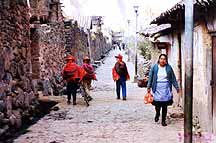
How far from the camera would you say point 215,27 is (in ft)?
28.5

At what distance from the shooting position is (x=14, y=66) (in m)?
10.6

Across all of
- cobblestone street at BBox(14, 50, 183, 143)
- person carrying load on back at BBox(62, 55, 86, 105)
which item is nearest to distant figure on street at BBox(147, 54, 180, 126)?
cobblestone street at BBox(14, 50, 183, 143)

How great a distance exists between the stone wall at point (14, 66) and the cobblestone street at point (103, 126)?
488 millimetres

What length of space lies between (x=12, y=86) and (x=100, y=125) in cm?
211

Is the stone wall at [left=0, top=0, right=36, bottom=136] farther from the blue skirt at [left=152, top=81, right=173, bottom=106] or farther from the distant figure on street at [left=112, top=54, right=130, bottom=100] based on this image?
the distant figure on street at [left=112, top=54, right=130, bottom=100]

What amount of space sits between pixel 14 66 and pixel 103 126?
235 cm

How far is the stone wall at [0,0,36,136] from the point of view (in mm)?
9586

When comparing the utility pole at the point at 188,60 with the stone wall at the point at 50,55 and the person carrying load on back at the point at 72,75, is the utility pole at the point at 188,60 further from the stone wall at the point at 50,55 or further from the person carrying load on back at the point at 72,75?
the stone wall at the point at 50,55

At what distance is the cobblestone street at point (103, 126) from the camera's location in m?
9.12

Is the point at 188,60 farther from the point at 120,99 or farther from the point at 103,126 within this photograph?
the point at 120,99

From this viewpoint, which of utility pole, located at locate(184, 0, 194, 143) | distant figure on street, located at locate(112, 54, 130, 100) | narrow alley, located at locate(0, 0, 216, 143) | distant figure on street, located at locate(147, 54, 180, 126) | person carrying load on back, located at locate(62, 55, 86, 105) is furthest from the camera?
distant figure on street, located at locate(112, 54, 130, 100)

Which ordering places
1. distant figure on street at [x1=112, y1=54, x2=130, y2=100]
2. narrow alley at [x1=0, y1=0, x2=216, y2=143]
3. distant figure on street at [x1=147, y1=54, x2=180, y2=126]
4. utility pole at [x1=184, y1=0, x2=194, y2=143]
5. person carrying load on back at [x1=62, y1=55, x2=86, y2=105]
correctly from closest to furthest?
utility pole at [x1=184, y1=0, x2=194, y2=143] → narrow alley at [x1=0, y1=0, x2=216, y2=143] → distant figure on street at [x1=147, y1=54, x2=180, y2=126] → person carrying load on back at [x1=62, y1=55, x2=86, y2=105] → distant figure on street at [x1=112, y1=54, x2=130, y2=100]

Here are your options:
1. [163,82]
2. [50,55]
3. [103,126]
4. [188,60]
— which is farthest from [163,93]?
[50,55]

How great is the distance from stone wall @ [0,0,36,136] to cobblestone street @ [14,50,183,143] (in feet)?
1.60
